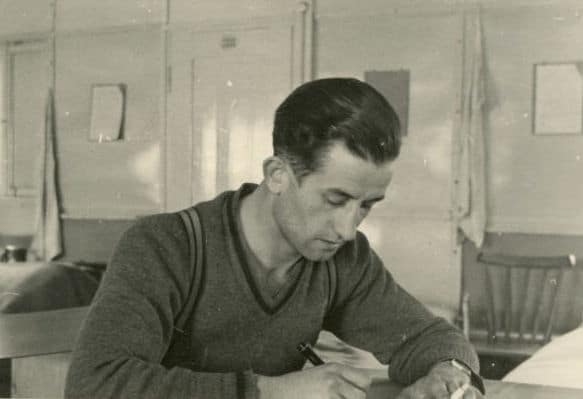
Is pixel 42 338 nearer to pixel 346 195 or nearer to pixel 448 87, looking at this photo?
pixel 346 195

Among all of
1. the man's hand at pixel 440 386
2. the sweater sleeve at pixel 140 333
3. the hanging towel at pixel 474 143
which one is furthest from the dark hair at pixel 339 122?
the hanging towel at pixel 474 143

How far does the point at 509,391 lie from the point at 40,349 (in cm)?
93

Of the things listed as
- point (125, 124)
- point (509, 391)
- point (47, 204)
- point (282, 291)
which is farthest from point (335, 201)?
point (47, 204)

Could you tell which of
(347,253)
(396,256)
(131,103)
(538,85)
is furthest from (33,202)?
(347,253)

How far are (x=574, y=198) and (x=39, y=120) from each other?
3.29 meters

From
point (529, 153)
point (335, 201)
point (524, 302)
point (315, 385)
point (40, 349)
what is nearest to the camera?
point (315, 385)

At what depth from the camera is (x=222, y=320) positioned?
1.13 metres

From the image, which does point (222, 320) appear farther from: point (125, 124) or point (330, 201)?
point (125, 124)

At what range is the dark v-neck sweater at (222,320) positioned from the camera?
3.06ft

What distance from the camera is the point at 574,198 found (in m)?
3.46

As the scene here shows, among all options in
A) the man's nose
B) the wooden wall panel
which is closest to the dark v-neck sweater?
the man's nose

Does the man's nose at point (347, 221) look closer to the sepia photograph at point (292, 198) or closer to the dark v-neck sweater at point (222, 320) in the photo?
the sepia photograph at point (292, 198)

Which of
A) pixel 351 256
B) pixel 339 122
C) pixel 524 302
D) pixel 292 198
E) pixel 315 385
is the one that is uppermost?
pixel 339 122

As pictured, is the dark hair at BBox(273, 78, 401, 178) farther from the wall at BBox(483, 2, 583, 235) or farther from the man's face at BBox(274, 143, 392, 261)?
the wall at BBox(483, 2, 583, 235)
